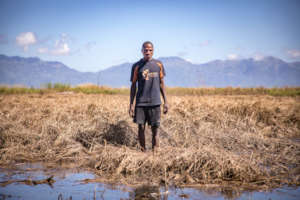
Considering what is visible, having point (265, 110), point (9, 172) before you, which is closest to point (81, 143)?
point (9, 172)

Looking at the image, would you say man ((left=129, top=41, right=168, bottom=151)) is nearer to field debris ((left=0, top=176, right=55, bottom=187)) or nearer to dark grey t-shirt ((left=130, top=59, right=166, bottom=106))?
dark grey t-shirt ((left=130, top=59, right=166, bottom=106))

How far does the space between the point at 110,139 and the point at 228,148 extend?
2.46 meters

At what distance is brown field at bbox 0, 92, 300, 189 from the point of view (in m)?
4.41

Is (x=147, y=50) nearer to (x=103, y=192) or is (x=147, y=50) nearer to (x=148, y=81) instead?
(x=148, y=81)

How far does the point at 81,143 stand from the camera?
21.5 feet

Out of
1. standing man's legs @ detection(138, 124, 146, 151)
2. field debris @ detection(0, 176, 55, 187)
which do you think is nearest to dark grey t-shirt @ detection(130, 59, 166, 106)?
standing man's legs @ detection(138, 124, 146, 151)

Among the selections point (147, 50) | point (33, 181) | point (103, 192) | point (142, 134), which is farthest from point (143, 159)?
point (147, 50)

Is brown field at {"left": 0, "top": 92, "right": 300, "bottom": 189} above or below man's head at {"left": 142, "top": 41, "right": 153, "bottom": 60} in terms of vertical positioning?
below

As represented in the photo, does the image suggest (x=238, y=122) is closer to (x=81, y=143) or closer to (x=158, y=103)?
(x=158, y=103)

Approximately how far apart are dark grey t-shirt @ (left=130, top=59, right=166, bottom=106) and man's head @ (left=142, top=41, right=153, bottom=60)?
3.4 inches

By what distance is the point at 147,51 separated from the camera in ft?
17.5

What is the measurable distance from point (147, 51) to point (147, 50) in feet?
0.06

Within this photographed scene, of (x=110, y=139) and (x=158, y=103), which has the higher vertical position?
(x=158, y=103)

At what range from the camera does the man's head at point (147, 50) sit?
5.34m
